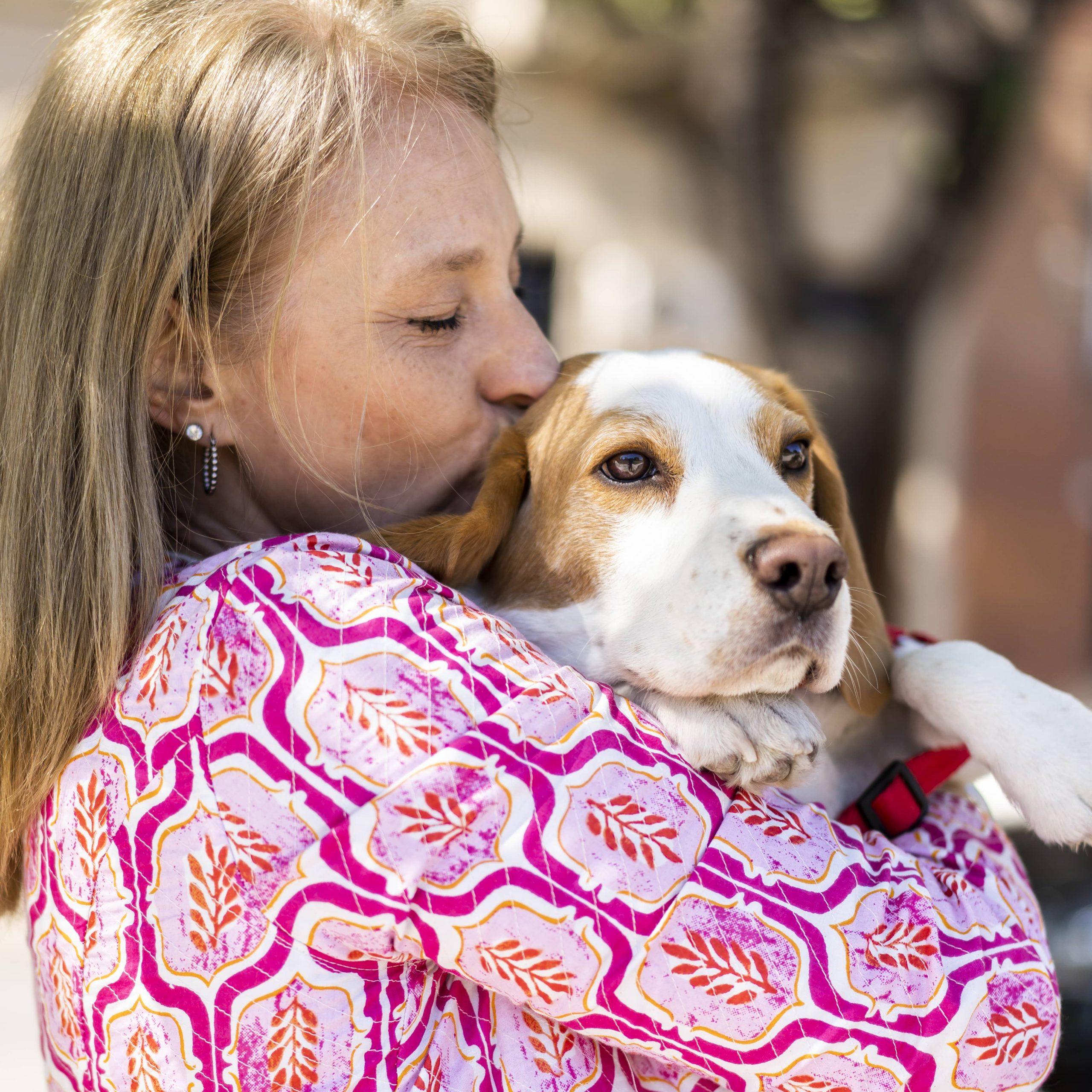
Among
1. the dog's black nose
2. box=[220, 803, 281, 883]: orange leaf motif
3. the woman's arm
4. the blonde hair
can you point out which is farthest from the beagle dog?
box=[220, 803, 281, 883]: orange leaf motif

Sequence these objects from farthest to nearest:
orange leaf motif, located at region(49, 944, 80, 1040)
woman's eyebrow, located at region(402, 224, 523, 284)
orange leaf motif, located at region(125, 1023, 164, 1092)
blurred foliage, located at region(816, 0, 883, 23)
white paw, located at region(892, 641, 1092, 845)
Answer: blurred foliage, located at region(816, 0, 883, 23) < woman's eyebrow, located at region(402, 224, 523, 284) < white paw, located at region(892, 641, 1092, 845) < orange leaf motif, located at region(49, 944, 80, 1040) < orange leaf motif, located at region(125, 1023, 164, 1092)

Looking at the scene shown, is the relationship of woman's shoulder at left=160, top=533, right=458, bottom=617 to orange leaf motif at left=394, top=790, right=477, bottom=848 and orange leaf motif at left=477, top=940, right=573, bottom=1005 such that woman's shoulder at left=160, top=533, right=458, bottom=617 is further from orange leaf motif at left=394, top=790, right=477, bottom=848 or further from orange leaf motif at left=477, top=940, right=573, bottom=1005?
orange leaf motif at left=477, top=940, right=573, bottom=1005

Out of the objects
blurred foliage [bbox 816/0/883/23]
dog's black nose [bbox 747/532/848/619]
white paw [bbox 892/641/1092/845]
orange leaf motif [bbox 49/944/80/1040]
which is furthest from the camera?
blurred foliage [bbox 816/0/883/23]

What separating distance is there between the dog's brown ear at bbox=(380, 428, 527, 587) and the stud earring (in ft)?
1.06

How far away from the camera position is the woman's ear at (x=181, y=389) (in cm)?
180

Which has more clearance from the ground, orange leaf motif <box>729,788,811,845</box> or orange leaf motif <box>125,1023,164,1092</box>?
orange leaf motif <box>729,788,811,845</box>

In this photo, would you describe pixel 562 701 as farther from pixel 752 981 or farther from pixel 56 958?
pixel 56 958

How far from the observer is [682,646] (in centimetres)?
168

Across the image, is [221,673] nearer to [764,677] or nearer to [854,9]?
[764,677]

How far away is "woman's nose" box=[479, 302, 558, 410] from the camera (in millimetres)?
2041

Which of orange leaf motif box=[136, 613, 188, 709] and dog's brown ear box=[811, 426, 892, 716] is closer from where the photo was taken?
orange leaf motif box=[136, 613, 188, 709]

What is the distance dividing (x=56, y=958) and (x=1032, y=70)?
231 inches

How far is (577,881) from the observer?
4.07 ft

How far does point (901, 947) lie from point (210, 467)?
1.34m
